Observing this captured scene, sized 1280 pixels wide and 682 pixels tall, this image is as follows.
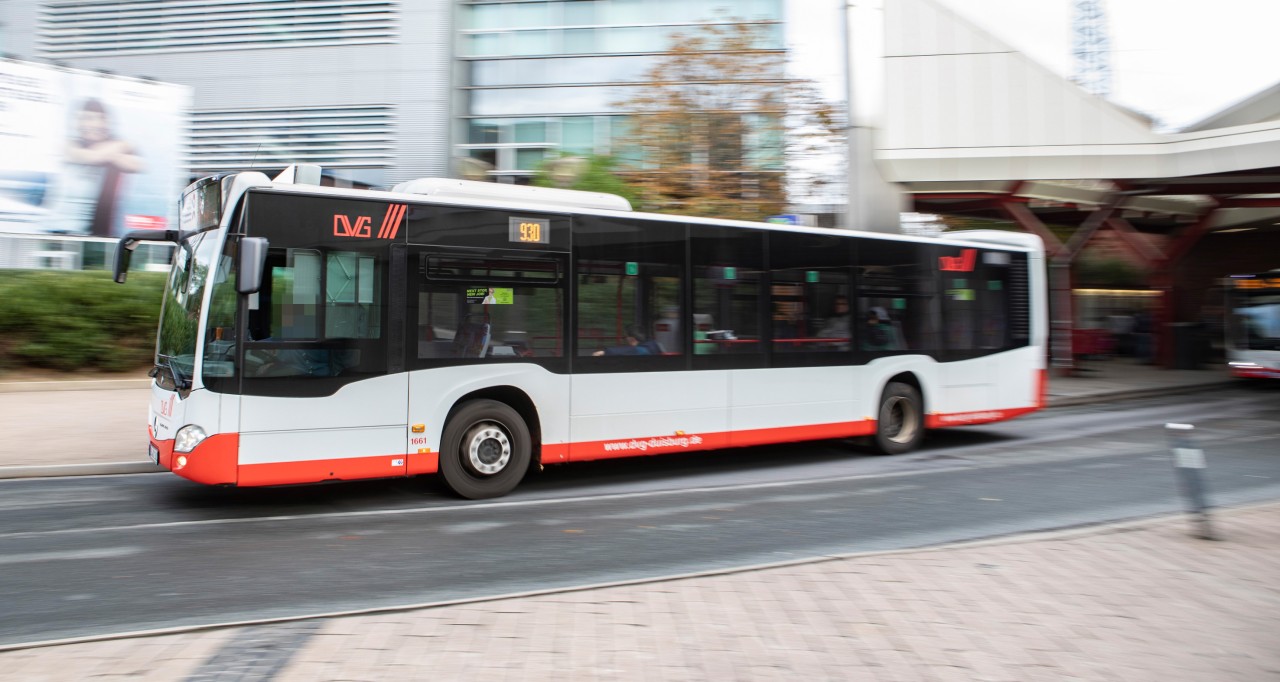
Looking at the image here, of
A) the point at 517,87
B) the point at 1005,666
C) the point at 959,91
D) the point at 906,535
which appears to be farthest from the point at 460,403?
the point at 517,87

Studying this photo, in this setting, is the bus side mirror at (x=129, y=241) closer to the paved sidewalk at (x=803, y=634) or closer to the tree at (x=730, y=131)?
the paved sidewalk at (x=803, y=634)

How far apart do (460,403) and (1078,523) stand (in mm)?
5558

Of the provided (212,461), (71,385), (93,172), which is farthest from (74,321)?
(212,461)

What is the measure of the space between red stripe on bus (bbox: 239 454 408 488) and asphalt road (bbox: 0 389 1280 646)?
1.19 ft

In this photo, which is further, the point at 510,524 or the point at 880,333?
the point at 880,333

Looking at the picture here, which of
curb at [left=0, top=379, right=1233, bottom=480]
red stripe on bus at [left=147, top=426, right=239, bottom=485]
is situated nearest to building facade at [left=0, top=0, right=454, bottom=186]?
curb at [left=0, top=379, right=1233, bottom=480]

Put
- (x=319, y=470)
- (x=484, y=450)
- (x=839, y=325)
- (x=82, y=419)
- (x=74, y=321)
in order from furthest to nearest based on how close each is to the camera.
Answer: (x=74, y=321) → (x=82, y=419) → (x=839, y=325) → (x=484, y=450) → (x=319, y=470)

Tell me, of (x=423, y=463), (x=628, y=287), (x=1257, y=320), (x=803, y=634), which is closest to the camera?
(x=803, y=634)

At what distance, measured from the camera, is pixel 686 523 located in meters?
7.23

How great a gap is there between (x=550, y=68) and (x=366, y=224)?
851 inches

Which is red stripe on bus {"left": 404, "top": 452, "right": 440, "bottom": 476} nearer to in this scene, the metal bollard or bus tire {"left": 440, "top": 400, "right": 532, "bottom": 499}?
bus tire {"left": 440, "top": 400, "right": 532, "bottom": 499}

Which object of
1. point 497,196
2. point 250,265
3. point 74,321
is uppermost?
point 497,196

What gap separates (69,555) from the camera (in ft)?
20.1

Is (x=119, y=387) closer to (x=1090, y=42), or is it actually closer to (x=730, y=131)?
(x=730, y=131)
